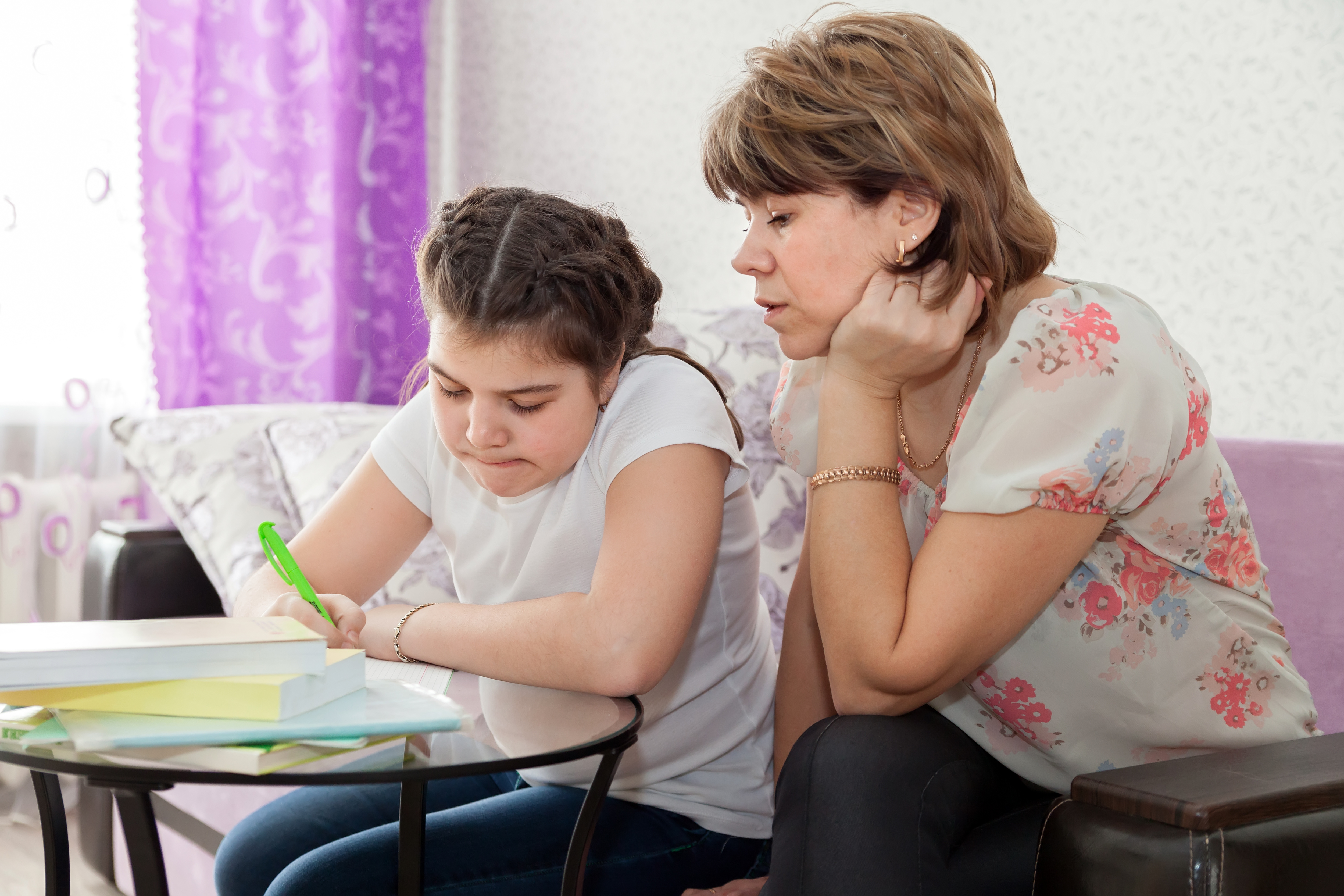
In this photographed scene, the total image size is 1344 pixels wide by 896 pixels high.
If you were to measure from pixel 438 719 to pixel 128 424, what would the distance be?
147 cm

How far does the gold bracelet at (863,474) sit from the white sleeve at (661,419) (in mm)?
119

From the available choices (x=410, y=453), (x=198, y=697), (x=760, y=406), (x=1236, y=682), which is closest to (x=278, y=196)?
(x=760, y=406)

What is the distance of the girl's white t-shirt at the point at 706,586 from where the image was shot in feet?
3.42

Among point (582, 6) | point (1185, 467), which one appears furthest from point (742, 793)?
point (582, 6)

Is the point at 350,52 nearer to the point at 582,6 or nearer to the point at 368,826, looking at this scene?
the point at 582,6

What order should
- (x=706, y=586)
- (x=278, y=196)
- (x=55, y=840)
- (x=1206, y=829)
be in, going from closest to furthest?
1. (x=1206, y=829)
2. (x=55, y=840)
3. (x=706, y=586)
4. (x=278, y=196)

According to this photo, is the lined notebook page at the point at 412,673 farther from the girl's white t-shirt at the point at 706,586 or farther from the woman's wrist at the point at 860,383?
the woman's wrist at the point at 860,383

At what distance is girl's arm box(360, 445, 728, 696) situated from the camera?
934 mm

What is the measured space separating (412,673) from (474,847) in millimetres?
159

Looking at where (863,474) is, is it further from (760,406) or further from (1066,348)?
(760,406)

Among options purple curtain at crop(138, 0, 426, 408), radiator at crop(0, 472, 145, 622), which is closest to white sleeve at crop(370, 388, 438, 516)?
purple curtain at crop(138, 0, 426, 408)

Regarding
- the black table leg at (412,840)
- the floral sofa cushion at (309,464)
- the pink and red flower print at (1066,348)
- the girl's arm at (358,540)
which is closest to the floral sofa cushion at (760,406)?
the floral sofa cushion at (309,464)

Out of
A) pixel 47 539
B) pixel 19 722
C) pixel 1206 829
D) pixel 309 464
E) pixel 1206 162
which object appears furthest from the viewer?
pixel 47 539

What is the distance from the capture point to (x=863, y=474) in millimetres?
956
